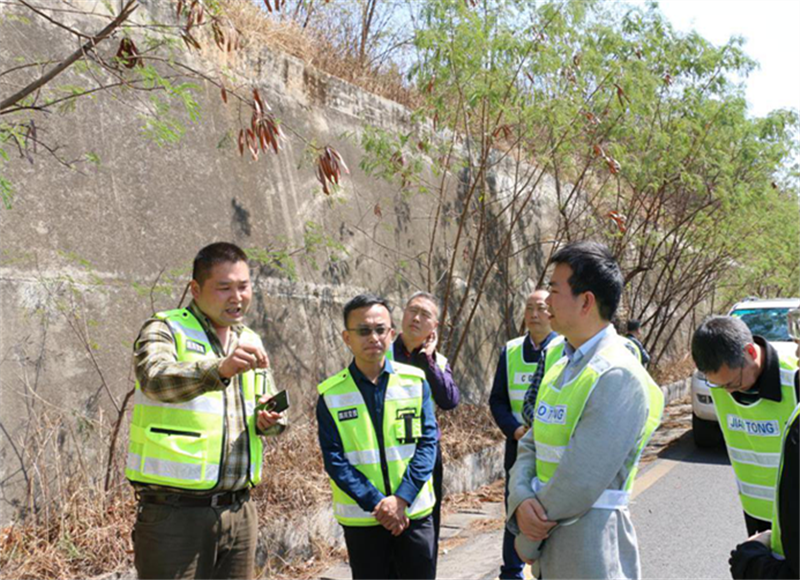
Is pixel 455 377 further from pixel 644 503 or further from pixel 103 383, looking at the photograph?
pixel 103 383

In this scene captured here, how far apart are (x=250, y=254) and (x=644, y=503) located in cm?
458

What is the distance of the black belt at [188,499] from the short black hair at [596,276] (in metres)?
1.83

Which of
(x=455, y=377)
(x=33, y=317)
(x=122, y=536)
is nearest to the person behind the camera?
(x=122, y=536)

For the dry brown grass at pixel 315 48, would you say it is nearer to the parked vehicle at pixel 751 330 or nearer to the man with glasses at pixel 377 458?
the man with glasses at pixel 377 458

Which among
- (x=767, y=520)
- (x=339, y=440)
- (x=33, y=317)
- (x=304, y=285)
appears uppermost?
(x=304, y=285)

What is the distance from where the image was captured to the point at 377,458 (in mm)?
4223

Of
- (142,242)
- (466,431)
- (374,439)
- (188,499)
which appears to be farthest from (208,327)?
(466,431)

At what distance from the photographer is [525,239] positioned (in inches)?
497

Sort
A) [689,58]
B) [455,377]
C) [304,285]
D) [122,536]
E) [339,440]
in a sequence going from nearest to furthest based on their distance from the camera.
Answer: [339,440] → [122,536] → [304,285] → [455,377] → [689,58]

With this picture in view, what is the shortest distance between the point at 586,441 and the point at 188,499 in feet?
5.89

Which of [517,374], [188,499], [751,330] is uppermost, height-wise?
[751,330]

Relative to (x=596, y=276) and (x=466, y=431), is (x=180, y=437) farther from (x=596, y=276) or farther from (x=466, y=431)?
(x=466, y=431)

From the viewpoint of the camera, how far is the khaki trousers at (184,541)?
3.58 m

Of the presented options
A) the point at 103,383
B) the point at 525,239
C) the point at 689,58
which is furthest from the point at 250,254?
the point at 689,58
